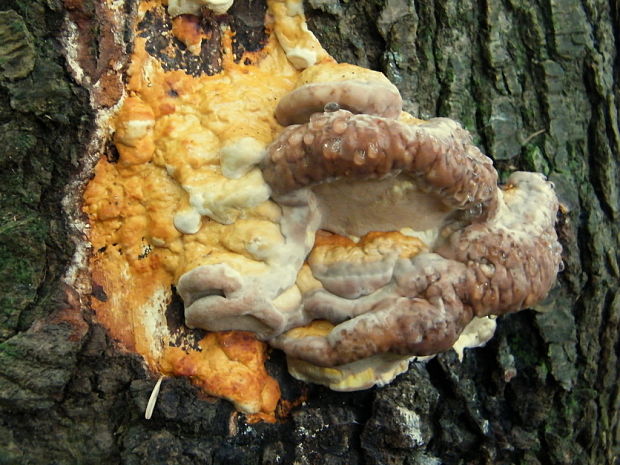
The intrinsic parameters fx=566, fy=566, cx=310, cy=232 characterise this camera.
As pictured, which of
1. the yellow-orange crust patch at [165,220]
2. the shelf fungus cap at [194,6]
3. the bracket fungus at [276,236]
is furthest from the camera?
the shelf fungus cap at [194,6]

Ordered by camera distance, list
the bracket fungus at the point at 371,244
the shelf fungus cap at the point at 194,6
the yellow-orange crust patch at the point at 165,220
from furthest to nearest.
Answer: the shelf fungus cap at the point at 194,6, the yellow-orange crust patch at the point at 165,220, the bracket fungus at the point at 371,244

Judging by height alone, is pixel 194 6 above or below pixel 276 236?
above

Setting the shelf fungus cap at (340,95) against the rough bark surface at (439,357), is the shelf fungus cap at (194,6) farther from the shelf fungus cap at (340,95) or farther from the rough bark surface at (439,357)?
the shelf fungus cap at (340,95)

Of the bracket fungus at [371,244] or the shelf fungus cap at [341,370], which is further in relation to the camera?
the shelf fungus cap at [341,370]

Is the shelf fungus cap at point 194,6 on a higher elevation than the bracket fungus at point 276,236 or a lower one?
higher

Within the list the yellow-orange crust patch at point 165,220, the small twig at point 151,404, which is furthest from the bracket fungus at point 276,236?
the small twig at point 151,404

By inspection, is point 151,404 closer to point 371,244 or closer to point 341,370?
point 341,370

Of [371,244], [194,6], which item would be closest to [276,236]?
[371,244]
